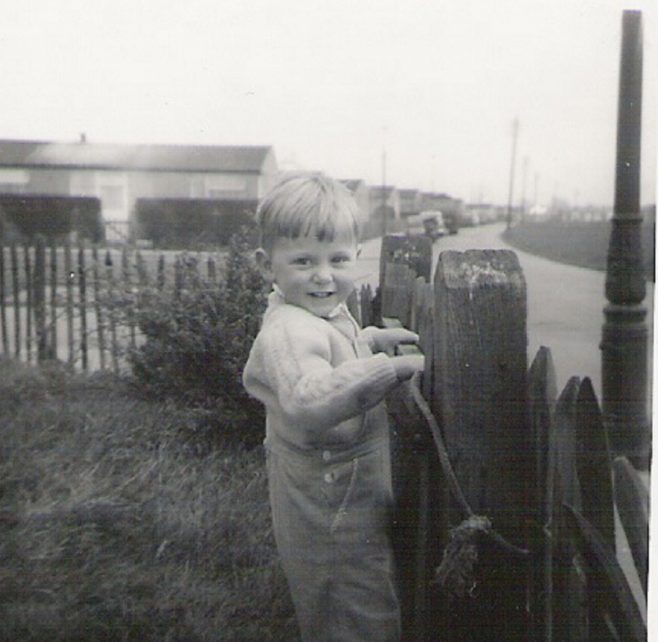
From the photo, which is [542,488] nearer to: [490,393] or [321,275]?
[490,393]

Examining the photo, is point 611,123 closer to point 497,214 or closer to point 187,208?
point 497,214

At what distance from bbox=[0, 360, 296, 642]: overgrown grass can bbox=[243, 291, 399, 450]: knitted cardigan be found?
1.91ft

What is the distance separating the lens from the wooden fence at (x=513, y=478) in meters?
0.83

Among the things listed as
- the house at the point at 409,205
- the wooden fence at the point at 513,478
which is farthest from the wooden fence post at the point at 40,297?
the wooden fence at the point at 513,478

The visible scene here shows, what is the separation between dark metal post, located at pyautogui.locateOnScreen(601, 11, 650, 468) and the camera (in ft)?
6.68

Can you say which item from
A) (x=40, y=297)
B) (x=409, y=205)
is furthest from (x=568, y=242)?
(x=40, y=297)

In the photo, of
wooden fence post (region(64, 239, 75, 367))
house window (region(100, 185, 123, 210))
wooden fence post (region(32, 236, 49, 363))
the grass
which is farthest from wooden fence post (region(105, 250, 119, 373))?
the grass

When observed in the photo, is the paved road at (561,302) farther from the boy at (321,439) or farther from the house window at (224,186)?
the house window at (224,186)

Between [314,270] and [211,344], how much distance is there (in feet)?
5.10

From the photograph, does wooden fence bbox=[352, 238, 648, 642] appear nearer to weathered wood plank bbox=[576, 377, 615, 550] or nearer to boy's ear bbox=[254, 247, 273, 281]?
weathered wood plank bbox=[576, 377, 615, 550]

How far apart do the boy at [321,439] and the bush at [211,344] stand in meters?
1.38

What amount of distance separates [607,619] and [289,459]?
0.40 m

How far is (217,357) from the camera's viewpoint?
2475 mm

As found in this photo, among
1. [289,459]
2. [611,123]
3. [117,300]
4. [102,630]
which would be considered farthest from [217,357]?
[289,459]
